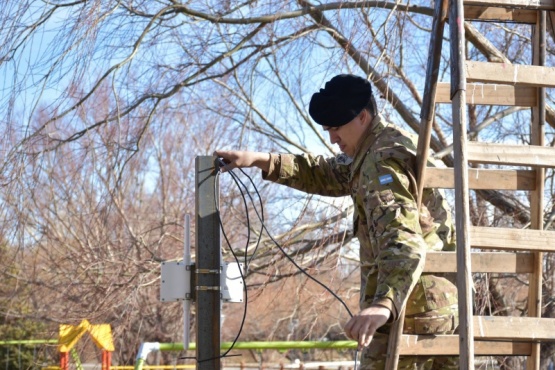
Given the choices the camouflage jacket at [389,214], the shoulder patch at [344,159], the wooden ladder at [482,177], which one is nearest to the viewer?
the camouflage jacket at [389,214]

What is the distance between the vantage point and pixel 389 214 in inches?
137

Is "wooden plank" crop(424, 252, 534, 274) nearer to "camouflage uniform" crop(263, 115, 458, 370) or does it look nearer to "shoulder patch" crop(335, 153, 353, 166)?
"camouflage uniform" crop(263, 115, 458, 370)

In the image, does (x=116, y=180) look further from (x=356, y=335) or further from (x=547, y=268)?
(x=356, y=335)

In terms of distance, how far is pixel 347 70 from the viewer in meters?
8.20

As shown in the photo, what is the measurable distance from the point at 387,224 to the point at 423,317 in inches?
22.0

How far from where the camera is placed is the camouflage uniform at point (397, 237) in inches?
133

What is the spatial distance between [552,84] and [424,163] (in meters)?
0.70

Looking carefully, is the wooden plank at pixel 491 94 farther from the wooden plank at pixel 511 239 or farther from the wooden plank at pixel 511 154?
the wooden plank at pixel 511 239

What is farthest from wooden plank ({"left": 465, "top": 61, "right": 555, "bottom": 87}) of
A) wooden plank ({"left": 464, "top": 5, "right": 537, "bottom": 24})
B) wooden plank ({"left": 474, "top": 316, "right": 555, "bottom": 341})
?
wooden plank ({"left": 474, "top": 316, "right": 555, "bottom": 341})

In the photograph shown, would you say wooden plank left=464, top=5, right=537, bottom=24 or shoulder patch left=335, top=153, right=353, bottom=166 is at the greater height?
wooden plank left=464, top=5, right=537, bottom=24

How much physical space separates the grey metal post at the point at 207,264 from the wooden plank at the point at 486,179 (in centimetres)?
120

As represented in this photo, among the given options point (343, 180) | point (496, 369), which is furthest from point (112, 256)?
point (343, 180)

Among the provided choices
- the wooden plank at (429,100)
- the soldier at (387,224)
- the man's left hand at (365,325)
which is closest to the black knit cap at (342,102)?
the soldier at (387,224)

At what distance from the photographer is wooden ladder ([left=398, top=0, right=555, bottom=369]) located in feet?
11.5
